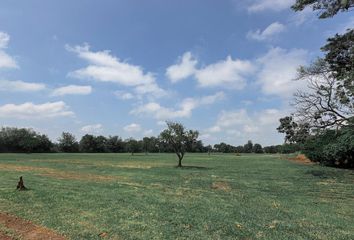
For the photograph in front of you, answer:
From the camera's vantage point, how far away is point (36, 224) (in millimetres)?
9242

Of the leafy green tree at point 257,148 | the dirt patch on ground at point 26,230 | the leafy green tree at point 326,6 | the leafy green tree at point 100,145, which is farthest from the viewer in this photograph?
the leafy green tree at point 257,148

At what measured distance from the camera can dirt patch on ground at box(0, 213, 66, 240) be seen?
26.9 feet

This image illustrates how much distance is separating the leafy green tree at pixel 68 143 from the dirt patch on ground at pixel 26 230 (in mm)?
115936

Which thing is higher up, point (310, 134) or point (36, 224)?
point (310, 134)

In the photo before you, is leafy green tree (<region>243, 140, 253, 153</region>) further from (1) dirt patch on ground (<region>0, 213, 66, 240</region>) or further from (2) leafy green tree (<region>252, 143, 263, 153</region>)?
(1) dirt patch on ground (<region>0, 213, 66, 240</region>)

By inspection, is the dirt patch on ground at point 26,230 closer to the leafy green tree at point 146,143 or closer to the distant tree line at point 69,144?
the distant tree line at point 69,144

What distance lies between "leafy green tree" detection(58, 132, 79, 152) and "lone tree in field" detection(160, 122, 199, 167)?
9075cm

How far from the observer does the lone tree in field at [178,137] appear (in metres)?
37.4

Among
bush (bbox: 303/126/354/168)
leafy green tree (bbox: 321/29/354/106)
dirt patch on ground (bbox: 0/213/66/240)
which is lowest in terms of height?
dirt patch on ground (bbox: 0/213/66/240)

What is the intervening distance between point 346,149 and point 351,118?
30.6 feet

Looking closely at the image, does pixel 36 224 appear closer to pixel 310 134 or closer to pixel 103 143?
pixel 310 134

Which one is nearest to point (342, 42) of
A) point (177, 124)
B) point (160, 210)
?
point (177, 124)

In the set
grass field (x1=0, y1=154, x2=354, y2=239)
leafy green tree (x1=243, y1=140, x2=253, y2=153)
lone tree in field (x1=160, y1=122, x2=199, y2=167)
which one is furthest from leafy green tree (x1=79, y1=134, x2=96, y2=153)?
grass field (x1=0, y1=154, x2=354, y2=239)

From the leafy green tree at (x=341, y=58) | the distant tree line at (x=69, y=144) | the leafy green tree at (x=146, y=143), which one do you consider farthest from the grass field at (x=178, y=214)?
the leafy green tree at (x=146, y=143)
